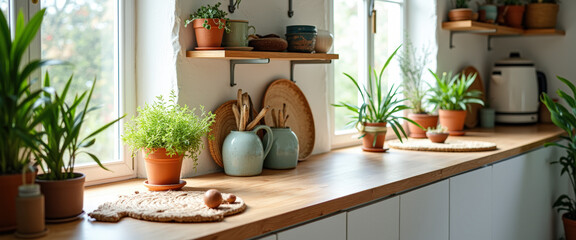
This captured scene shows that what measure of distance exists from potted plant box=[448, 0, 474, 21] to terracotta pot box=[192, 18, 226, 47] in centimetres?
206

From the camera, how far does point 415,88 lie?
358 centimetres

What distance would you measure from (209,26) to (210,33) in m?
0.03

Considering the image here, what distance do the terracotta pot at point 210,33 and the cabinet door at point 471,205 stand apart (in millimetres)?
1152

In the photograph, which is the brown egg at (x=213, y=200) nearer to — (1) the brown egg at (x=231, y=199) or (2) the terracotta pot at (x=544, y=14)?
(1) the brown egg at (x=231, y=199)

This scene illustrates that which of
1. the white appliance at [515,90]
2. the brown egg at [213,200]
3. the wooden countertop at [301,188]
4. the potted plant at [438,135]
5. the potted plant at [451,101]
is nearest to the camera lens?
the wooden countertop at [301,188]

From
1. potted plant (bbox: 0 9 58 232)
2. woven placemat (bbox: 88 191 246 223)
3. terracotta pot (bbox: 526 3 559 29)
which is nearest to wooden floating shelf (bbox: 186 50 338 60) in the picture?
woven placemat (bbox: 88 191 246 223)

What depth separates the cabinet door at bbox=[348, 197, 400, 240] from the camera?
2.00m

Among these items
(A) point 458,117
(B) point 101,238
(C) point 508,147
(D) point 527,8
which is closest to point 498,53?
(D) point 527,8

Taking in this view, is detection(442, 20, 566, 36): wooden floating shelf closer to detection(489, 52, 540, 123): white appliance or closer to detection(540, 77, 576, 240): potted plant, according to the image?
detection(489, 52, 540, 123): white appliance

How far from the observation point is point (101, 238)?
4.80ft

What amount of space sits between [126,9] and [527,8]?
3.09m

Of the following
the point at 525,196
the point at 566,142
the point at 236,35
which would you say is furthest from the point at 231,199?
the point at 566,142

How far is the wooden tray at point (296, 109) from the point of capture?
2.65m

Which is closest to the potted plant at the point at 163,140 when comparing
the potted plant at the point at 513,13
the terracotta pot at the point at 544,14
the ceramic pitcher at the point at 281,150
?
the ceramic pitcher at the point at 281,150
